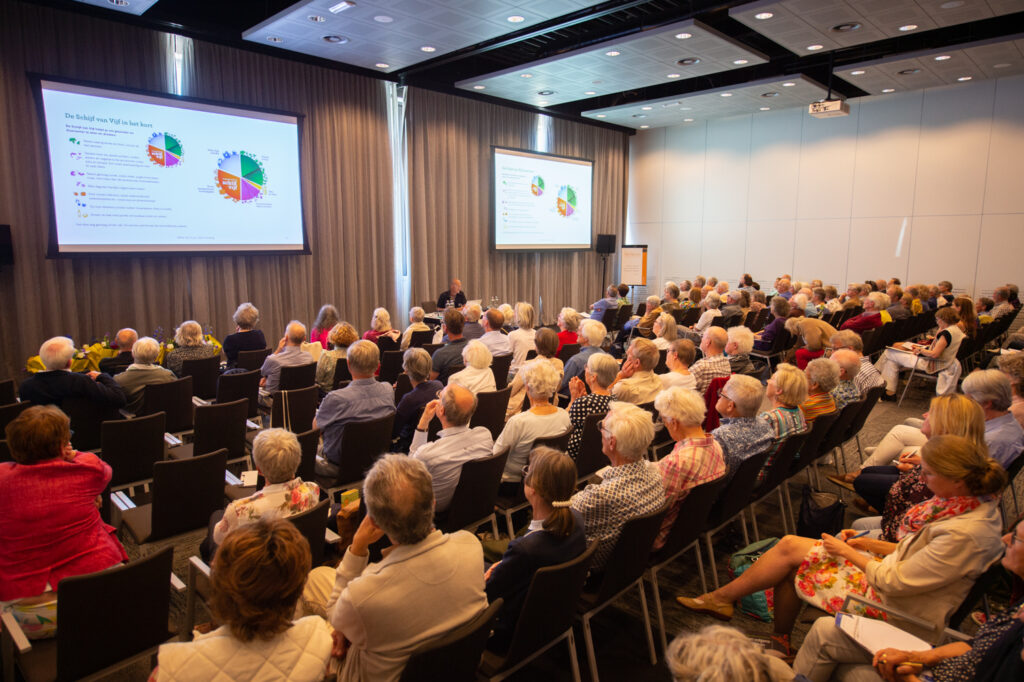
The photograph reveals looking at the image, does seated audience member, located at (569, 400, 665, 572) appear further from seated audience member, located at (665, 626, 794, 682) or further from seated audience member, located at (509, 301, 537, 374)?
seated audience member, located at (509, 301, 537, 374)

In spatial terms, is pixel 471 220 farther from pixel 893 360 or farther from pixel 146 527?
pixel 146 527

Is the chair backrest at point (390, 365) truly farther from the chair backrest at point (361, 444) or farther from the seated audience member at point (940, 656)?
the seated audience member at point (940, 656)

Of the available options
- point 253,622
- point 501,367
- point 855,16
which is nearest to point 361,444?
point 253,622

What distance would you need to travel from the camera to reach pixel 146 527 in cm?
308

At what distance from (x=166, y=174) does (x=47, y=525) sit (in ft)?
22.6

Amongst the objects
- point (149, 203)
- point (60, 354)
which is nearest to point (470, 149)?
point (149, 203)

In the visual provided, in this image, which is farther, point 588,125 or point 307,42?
point 588,125

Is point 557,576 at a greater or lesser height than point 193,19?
lesser

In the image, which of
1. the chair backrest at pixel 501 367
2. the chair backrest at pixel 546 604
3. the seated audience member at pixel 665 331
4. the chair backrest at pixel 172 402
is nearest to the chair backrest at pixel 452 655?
the chair backrest at pixel 546 604

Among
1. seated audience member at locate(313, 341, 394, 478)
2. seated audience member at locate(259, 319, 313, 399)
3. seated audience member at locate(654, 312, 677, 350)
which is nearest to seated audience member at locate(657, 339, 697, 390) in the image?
seated audience member at locate(654, 312, 677, 350)

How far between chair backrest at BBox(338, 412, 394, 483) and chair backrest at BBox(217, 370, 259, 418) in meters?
1.58

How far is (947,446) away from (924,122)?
12.0 m

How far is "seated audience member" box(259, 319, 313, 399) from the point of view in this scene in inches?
206

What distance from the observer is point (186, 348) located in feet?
18.1
